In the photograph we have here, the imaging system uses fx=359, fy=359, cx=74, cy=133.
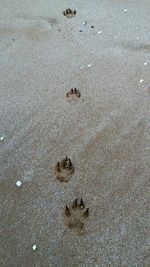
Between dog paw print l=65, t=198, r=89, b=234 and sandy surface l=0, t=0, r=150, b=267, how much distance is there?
1.6 inches

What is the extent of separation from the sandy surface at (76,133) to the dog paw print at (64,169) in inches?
1.9

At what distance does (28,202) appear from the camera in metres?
3.00

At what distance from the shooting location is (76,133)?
11.5 feet

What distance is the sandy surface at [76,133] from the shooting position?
9.03 feet

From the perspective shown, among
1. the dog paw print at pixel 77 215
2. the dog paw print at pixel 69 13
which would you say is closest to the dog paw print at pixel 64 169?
the dog paw print at pixel 77 215

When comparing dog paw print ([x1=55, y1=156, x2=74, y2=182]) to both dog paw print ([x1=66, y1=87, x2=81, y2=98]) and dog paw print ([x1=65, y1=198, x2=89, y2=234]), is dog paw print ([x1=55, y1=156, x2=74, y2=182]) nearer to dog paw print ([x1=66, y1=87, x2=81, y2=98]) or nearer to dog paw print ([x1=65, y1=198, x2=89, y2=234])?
dog paw print ([x1=65, y1=198, x2=89, y2=234])

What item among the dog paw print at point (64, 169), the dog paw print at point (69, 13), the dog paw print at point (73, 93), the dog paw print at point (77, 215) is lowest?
the dog paw print at point (77, 215)

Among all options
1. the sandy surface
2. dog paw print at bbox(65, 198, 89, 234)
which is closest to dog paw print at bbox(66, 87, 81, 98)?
the sandy surface

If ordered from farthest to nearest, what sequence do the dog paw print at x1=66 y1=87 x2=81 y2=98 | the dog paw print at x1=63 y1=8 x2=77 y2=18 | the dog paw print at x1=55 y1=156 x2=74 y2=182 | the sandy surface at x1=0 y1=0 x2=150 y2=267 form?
the dog paw print at x1=63 y1=8 x2=77 y2=18
the dog paw print at x1=66 y1=87 x2=81 y2=98
the dog paw print at x1=55 y1=156 x2=74 y2=182
the sandy surface at x1=0 y1=0 x2=150 y2=267

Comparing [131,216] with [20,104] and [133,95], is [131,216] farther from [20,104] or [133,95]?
[20,104]

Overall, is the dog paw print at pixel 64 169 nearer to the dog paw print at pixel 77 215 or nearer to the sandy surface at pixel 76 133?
the sandy surface at pixel 76 133

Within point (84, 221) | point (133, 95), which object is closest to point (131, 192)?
point (84, 221)

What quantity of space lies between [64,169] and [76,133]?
1.49 feet

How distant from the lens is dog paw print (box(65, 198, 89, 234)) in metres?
2.82
